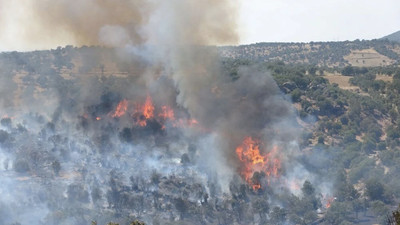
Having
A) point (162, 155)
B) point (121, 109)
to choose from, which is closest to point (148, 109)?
point (121, 109)

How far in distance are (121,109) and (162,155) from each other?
1581cm

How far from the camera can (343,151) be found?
242ft

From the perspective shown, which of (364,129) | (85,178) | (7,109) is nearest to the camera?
(85,178)

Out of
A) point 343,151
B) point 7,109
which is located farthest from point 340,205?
point 7,109

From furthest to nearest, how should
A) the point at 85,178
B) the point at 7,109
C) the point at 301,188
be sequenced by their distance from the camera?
the point at 7,109
the point at 85,178
the point at 301,188

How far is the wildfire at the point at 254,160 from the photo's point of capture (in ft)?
208

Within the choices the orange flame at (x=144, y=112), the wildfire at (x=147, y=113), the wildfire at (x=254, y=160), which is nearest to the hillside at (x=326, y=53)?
the wildfire at (x=147, y=113)

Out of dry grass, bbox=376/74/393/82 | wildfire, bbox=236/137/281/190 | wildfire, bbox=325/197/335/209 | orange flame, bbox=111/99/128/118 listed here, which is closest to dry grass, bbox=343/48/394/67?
dry grass, bbox=376/74/393/82

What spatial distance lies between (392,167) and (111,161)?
34661mm

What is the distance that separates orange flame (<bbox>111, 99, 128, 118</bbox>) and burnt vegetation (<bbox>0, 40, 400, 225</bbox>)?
1.11ft

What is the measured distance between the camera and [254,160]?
2579 inches

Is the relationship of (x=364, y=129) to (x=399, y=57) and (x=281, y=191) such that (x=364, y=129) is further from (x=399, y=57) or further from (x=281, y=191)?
(x=399, y=57)

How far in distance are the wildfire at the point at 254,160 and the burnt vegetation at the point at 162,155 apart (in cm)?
111

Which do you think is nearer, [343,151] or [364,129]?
[343,151]
